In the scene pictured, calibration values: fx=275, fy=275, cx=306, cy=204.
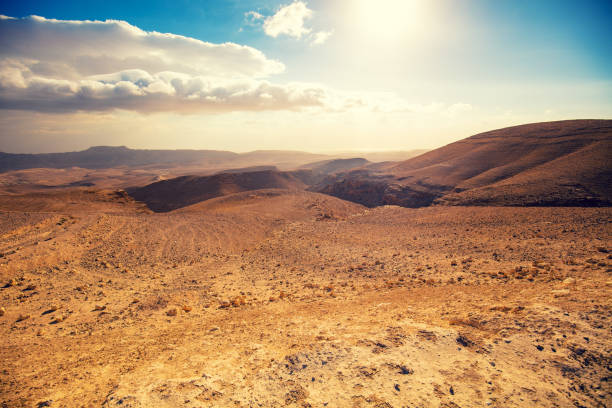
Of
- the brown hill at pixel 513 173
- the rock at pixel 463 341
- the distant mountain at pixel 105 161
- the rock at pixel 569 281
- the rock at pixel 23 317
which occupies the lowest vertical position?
the rock at pixel 23 317

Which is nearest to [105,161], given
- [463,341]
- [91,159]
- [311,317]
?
[91,159]

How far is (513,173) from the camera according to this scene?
2678cm

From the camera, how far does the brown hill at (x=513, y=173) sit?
778 inches

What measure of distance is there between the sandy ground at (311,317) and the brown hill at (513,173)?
6.64m

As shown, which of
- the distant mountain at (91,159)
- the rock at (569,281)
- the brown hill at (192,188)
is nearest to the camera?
the rock at (569,281)

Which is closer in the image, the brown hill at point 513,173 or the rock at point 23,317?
the rock at point 23,317

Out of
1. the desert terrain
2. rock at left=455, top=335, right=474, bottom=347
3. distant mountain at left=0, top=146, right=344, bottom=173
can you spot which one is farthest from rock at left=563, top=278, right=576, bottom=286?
distant mountain at left=0, top=146, right=344, bottom=173

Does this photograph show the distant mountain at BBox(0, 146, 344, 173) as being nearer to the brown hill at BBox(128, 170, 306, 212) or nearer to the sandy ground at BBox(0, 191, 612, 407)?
the brown hill at BBox(128, 170, 306, 212)

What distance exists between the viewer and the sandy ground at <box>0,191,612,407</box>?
153 inches

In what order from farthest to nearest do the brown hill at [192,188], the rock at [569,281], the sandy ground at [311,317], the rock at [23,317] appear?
the brown hill at [192,188] < the rock at [23,317] < the rock at [569,281] < the sandy ground at [311,317]

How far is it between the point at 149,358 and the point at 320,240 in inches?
452

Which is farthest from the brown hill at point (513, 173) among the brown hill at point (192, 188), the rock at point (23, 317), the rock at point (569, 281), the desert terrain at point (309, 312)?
the rock at point (23, 317)

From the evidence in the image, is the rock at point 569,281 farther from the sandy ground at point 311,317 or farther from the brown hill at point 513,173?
the brown hill at point 513,173

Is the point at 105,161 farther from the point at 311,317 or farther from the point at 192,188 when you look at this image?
the point at 311,317
